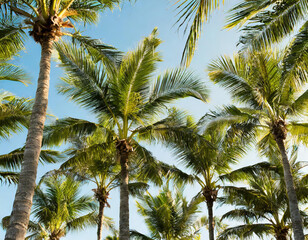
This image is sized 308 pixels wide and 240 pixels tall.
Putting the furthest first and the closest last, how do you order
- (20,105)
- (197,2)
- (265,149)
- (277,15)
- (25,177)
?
(265,149) < (20,105) < (277,15) < (25,177) < (197,2)

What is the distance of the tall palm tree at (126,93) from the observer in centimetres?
1091

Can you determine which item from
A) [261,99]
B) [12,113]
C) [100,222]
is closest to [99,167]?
[100,222]

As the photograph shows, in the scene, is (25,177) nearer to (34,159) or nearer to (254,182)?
(34,159)

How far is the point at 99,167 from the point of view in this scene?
15289mm

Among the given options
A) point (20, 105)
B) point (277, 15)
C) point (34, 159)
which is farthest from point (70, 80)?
point (277, 15)

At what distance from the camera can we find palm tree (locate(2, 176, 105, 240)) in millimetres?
17797

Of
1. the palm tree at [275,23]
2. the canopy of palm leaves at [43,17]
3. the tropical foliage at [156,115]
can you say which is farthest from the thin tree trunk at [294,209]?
the canopy of palm leaves at [43,17]

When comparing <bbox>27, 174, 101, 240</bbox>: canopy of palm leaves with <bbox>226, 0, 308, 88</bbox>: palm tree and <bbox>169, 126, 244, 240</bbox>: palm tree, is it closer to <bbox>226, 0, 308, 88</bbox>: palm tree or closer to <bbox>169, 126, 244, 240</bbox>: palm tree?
<bbox>169, 126, 244, 240</bbox>: palm tree

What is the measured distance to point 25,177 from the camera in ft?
19.8

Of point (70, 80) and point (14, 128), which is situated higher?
point (70, 80)

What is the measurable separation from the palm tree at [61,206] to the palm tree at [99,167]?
1.57 m

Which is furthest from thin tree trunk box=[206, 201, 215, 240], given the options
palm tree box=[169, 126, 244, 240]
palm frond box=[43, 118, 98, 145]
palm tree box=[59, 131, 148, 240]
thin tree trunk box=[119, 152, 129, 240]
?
palm frond box=[43, 118, 98, 145]

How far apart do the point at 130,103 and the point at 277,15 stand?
17.1 ft

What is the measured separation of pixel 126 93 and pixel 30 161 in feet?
17.2
